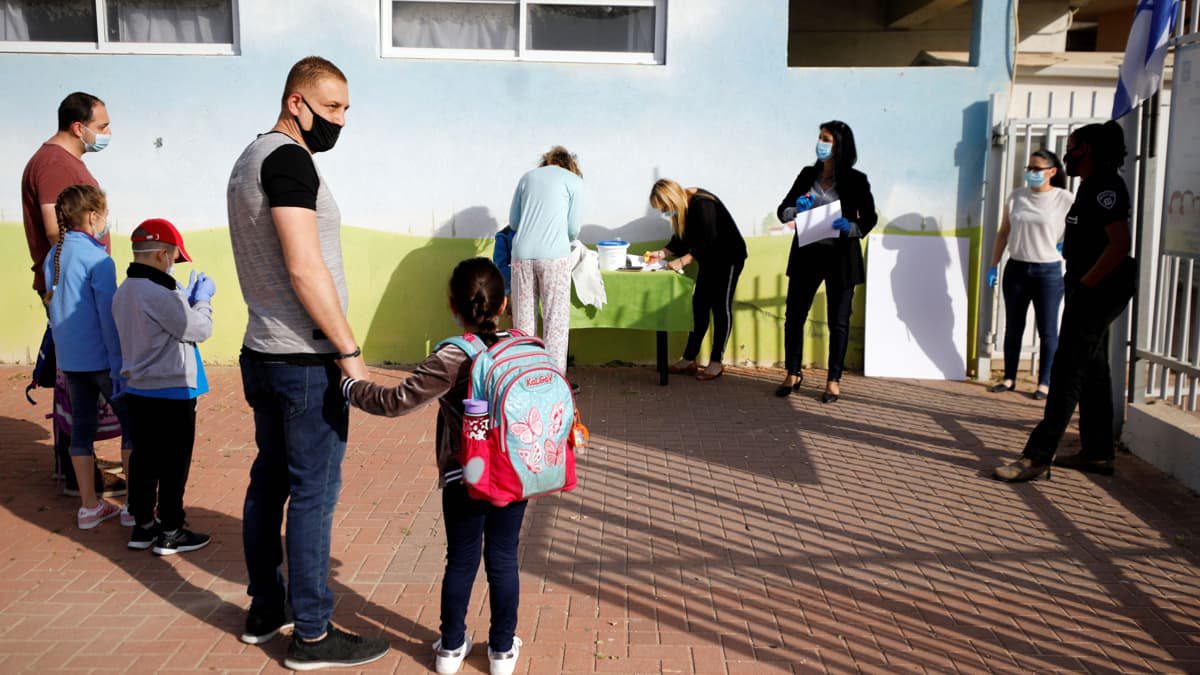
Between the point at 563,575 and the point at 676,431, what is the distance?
103 inches

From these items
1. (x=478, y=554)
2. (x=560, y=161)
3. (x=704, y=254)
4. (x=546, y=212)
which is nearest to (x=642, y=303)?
(x=704, y=254)

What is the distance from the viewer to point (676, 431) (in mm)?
7059

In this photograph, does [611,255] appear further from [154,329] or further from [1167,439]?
[154,329]

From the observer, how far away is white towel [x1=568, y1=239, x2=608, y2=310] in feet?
26.1

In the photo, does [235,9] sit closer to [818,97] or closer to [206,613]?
[818,97]

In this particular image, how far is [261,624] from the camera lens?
12.7 feet

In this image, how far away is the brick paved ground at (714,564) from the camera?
12.7 feet

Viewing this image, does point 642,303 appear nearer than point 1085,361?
No

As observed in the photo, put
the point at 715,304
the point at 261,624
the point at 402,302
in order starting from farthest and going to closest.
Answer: the point at 402,302 → the point at 715,304 → the point at 261,624

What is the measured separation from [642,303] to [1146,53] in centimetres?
386

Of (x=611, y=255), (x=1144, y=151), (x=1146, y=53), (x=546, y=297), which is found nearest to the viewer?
(x=1146, y=53)

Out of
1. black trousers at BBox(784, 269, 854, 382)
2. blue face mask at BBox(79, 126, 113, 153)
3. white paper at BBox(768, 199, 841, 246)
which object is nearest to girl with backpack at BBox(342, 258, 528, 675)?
blue face mask at BBox(79, 126, 113, 153)

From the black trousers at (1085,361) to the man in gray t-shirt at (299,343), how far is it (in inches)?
Answer: 161

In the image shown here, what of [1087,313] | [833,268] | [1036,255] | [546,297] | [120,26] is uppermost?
[120,26]
